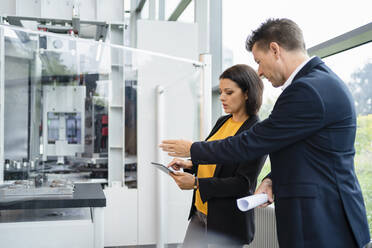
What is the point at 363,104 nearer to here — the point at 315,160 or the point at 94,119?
the point at 315,160

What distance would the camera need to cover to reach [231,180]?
166 centimetres

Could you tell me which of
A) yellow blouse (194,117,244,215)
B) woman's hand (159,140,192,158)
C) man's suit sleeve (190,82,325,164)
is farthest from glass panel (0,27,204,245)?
man's suit sleeve (190,82,325,164)

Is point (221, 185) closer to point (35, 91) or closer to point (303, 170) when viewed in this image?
point (303, 170)

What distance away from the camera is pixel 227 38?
376cm

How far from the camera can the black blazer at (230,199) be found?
65.4 inches

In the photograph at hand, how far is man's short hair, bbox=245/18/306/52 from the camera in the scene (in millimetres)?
1305

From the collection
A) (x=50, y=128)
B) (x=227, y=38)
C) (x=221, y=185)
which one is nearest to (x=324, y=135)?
(x=221, y=185)

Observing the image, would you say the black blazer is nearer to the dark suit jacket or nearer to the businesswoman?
the businesswoman

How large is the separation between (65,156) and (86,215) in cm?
31

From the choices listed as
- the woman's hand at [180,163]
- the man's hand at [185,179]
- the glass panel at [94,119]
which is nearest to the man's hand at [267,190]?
the man's hand at [185,179]

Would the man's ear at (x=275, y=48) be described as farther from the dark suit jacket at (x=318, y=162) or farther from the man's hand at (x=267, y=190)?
the man's hand at (x=267, y=190)

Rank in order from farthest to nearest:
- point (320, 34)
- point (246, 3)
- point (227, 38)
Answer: point (227, 38), point (246, 3), point (320, 34)

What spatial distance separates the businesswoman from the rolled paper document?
0.33m

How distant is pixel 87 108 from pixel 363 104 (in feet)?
4.49
